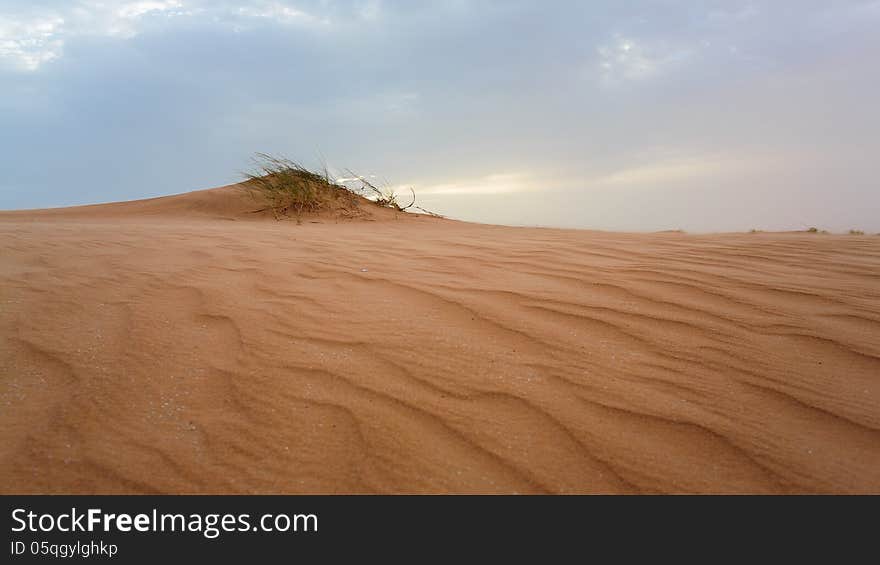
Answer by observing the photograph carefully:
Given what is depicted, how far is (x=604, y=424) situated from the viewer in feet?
4.89

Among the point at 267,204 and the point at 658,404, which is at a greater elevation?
the point at 267,204

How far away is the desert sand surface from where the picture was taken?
1315 millimetres

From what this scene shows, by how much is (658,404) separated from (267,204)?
328 inches

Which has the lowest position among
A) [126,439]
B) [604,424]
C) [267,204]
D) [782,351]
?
[126,439]

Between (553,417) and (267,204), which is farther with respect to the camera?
(267,204)

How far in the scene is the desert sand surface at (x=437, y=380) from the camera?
4.32 ft

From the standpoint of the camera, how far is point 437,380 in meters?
1.71
